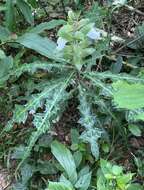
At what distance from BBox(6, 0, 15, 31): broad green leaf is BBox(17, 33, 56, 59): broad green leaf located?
6.4 inches

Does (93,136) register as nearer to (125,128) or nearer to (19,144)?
(125,128)

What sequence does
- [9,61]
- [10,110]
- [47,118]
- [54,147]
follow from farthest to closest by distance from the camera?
[10,110]
[9,61]
[54,147]
[47,118]

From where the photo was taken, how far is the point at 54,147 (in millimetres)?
2012

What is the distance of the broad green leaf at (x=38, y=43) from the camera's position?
205 centimetres

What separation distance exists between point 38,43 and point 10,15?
0.28m

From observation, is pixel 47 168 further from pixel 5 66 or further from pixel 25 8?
pixel 25 8

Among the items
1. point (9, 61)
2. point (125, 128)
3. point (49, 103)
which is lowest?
point (125, 128)

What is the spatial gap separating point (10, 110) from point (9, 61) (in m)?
0.30

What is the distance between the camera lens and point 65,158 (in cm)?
197

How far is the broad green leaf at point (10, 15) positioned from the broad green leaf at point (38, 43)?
162 millimetres

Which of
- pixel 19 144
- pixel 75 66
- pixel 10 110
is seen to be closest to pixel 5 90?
pixel 10 110

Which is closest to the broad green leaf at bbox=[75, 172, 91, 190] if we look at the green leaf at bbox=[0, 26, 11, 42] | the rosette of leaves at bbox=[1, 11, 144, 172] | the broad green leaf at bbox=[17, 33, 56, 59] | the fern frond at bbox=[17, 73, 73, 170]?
the rosette of leaves at bbox=[1, 11, 144, 172]

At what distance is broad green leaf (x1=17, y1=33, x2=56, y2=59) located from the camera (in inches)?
80.9

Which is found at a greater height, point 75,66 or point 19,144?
point 75,66
